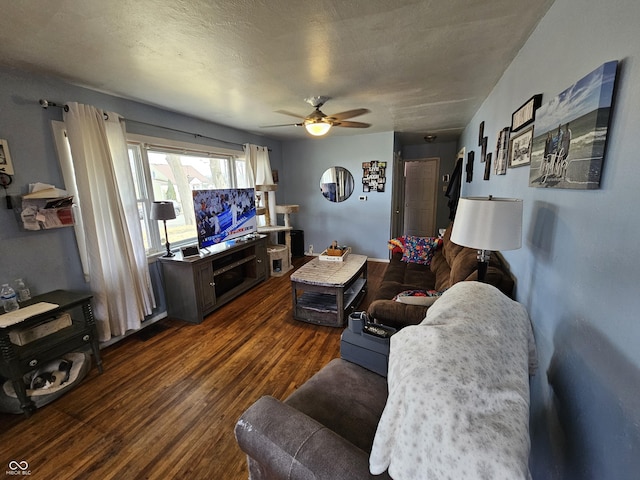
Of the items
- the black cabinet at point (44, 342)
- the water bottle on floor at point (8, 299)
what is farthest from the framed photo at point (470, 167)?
the water bottle on floor at point (8, 299)

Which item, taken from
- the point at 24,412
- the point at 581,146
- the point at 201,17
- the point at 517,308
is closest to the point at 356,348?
the point at 517,308

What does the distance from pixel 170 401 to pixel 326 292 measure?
60.1 inches

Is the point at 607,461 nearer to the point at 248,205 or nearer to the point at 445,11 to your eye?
the point at 445,11

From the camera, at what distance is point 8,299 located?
1807 mm

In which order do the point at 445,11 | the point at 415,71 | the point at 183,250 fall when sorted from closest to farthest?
the point at 445,11 → the point at 415,71 → the point at 183,250

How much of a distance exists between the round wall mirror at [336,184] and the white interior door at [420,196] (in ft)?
7.36

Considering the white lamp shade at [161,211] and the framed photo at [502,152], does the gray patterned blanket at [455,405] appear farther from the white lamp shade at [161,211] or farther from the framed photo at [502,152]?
the white lamp shade at [161,211]

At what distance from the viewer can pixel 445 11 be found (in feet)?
4.35

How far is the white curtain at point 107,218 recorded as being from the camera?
2180mm

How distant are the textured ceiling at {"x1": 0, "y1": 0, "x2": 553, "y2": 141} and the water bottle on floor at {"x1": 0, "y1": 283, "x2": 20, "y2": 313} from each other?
60.5 inches

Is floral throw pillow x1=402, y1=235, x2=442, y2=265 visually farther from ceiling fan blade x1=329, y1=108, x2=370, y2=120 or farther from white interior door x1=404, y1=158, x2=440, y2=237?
white interior door x1=404, y1=158, x2=440, y2=237

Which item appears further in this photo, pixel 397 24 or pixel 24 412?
pixel 24 412

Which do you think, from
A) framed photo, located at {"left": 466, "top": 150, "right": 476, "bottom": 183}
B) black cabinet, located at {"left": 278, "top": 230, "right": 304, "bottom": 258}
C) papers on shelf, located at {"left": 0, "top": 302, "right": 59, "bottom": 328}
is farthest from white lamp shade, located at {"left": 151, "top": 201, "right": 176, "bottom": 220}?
framed photo, located at {"left": 466, "top": 150, "right": 476, "bottom": 183}

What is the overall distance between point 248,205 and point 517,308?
3.46m
